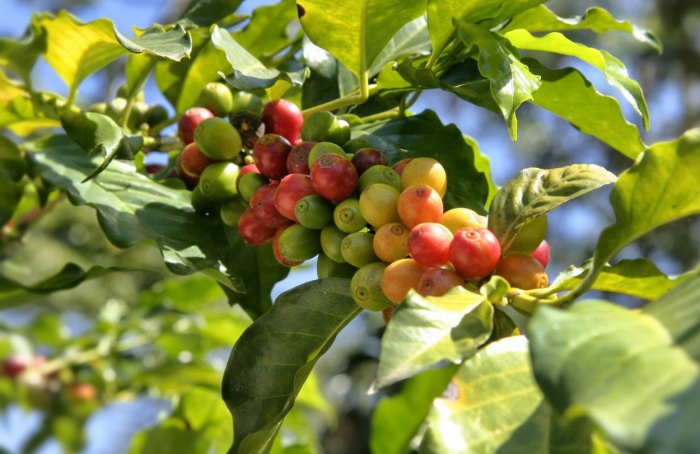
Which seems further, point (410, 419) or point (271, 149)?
point (410, 419)

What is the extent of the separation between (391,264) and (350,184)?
5.7 inches

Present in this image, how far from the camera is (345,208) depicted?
0.89 metres

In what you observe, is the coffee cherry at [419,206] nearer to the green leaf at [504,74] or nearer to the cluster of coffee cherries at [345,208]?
the cluster of coffee cherries at [345,208]

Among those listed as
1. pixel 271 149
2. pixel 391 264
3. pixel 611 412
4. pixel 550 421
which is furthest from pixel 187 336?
pixel 611 412

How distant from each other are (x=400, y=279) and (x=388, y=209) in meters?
0.10

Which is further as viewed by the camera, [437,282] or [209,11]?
[209,11]

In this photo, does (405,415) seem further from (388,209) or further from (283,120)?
(388,209)

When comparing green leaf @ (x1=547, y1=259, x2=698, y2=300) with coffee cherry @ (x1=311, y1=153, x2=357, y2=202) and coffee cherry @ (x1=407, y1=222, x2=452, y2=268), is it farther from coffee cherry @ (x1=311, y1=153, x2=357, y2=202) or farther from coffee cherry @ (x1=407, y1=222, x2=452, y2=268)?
coffee cherry @ (x1=311, y1=153, x2=357, y2=202)

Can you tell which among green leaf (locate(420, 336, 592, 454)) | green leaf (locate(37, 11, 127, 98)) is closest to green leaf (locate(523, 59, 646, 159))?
green leaf (locate(420, 336, 592, 454))

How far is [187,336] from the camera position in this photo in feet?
7.04

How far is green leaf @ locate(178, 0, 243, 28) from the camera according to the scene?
125 centimetres

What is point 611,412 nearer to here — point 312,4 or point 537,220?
point 537,220

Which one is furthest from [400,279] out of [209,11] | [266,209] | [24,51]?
[24,51]

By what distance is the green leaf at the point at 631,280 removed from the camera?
761mm
